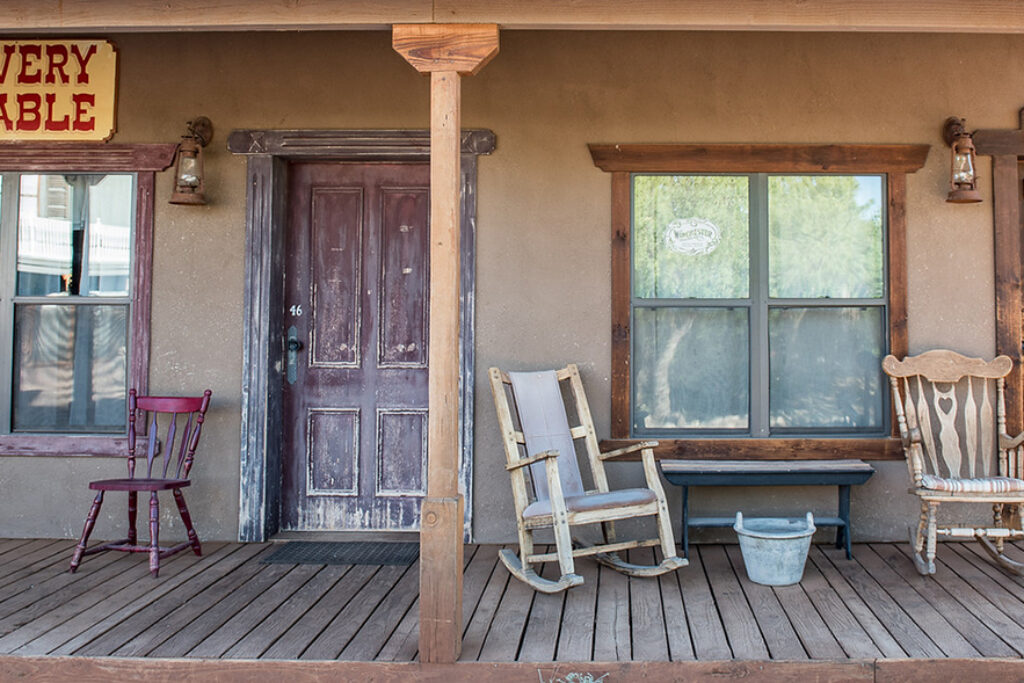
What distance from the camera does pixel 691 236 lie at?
4215mm

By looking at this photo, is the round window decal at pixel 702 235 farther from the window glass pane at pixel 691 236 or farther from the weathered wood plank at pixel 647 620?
the weathered wood plank at pixel 647 620

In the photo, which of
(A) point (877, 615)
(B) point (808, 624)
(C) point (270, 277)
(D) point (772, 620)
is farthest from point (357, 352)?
(A) point (877, 615)

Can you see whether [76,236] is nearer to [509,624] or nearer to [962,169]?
[509,624]

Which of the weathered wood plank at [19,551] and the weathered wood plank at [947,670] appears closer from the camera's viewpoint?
the weathered wood plank at [947,670]

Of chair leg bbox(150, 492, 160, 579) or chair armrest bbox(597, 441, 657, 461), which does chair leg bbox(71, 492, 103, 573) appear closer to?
chair leg bbox(150, 492, 160, 579)

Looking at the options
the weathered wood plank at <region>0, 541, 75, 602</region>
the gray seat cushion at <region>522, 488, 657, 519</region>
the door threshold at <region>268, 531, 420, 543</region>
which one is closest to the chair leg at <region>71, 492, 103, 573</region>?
the weathered wood plank at <region>0, 541, 75, 602</region>

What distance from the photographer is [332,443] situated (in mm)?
4312

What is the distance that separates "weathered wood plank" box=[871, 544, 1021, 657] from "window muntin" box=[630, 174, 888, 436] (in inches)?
29.6

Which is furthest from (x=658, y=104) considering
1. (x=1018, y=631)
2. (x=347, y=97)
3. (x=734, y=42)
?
(x=1018, y=631)

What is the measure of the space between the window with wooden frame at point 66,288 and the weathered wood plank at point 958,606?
3892 millimetres

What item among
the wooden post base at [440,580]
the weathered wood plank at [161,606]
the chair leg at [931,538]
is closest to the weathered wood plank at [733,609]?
the chair leg at [931,538]

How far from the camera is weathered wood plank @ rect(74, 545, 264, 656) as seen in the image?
2732 millimetres

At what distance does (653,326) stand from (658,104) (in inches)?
45.5

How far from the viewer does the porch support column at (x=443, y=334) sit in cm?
267
